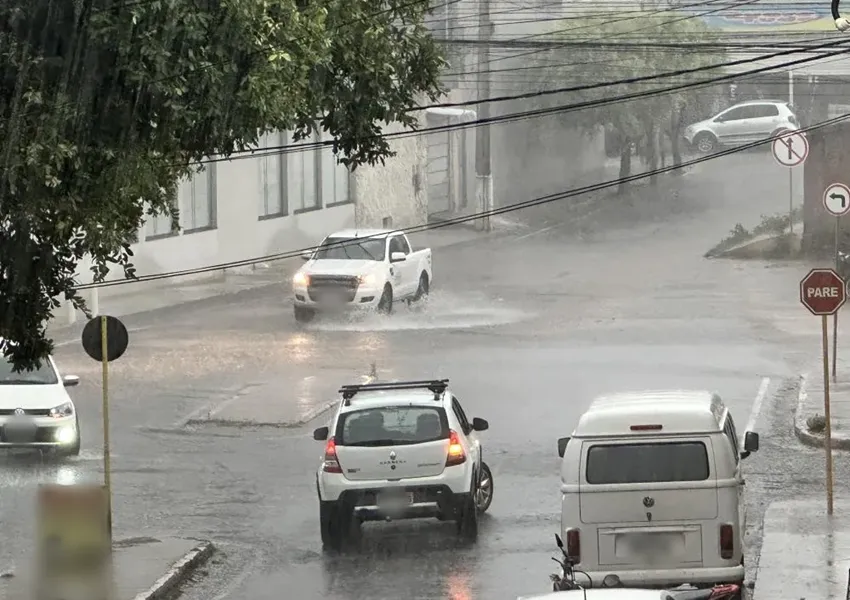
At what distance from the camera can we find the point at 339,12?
13523 millimetres

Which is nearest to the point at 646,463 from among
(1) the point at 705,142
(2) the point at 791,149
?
(2) the point at 791,149

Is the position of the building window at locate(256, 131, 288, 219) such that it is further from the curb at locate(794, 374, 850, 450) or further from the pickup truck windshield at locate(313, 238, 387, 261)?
the curb at locate(794, 374, 850, 450)

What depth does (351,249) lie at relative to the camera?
33.4 meters

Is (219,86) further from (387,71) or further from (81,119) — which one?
(387,71)

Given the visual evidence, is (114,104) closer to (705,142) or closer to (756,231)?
(756,231)

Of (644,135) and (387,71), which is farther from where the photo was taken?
(644,135)

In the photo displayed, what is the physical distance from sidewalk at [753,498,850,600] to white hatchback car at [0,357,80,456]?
8.36 metres

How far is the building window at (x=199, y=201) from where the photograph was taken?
1559 inches

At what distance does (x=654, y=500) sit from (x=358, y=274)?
759 inches

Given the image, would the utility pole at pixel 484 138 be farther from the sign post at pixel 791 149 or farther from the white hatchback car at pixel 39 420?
the white hatchback car at pixel 39 420

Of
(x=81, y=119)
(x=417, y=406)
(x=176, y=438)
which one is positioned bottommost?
(x=176, y=438)

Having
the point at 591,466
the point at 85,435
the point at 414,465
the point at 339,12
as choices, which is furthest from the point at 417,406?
the point at 85,435

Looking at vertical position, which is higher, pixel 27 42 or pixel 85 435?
pixel 27 42

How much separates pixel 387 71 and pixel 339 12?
0.64 metres
